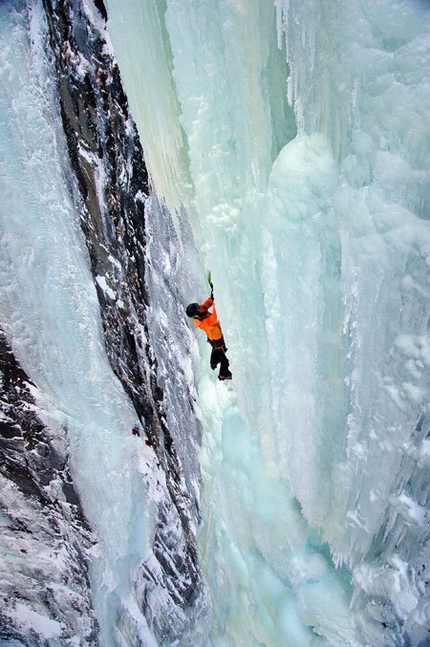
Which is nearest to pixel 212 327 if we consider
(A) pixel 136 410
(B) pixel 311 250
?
(A) pixel 136 410

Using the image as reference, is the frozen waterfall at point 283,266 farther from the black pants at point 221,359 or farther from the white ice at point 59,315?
the black pants at point 221,359

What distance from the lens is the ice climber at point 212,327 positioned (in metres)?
3.49

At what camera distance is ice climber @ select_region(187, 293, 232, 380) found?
3.49m

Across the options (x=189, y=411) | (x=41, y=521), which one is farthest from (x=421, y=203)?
(x=41, y=521)

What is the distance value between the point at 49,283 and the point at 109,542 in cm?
336

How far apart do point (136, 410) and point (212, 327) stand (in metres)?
1.51

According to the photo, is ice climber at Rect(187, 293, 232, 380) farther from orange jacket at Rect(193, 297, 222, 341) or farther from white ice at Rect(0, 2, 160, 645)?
white ice at Rect(0, 2, 160, 645)

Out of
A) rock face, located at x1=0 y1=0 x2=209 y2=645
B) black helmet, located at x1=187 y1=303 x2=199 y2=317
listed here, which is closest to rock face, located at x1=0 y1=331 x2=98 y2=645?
rock face, located at x1=0 y1=0 x2=209 y2=645

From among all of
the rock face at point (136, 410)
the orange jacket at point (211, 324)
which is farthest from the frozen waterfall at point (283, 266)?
the orange jacket at point (211, 324)

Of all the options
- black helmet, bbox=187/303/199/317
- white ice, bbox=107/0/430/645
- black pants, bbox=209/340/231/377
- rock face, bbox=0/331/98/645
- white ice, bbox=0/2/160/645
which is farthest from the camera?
rock face, bbox=0/331/98/645

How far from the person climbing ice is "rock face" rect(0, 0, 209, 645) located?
62 cm

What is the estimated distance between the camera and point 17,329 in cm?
395

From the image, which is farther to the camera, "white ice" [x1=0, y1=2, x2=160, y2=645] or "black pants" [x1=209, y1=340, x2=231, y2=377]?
"black pants" [x1=209, y1=340, x2=231, y2=377]

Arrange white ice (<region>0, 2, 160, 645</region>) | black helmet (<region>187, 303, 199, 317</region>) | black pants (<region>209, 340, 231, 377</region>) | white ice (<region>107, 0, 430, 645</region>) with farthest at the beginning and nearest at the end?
1. black pants (<region>209, 340, 231, 377</region>)
2. black helmet (<region>187, 303, 199, 317</region>)
3. white ice (<region>0, 2, 160, 645</region>)
4. white ice (<region>107, 0, 430, 645</region>)
